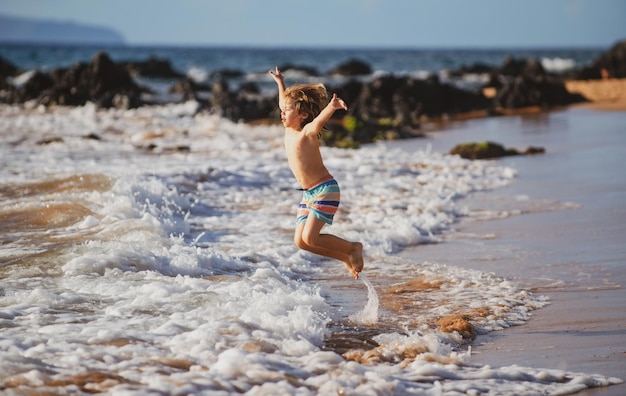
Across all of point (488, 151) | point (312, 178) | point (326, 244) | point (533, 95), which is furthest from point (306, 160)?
point (533, 95)

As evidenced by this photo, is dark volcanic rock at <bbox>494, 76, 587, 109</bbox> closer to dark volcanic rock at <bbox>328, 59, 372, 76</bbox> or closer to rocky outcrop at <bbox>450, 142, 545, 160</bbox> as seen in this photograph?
rocky outcrop at <bbox>450, 142, 545, 160</bbox>

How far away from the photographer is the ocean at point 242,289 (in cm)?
463

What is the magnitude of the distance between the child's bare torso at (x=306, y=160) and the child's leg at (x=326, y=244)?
1.03ft

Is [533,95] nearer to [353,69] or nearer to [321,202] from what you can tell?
[321,202]

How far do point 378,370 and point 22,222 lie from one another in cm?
540

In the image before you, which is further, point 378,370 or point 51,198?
point 51,198

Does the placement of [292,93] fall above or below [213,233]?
above

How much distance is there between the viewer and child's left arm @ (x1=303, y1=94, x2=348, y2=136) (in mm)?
5703

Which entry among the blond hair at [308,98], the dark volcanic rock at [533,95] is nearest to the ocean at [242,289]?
the blond hair at [308,98]

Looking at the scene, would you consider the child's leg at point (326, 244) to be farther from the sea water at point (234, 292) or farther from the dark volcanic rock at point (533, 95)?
the dark volcanic rock at point (533, 95)

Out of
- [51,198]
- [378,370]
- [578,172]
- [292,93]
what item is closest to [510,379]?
[378,370]

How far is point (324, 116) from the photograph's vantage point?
5859 millimetres

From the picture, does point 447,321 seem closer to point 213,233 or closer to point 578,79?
point 213,233

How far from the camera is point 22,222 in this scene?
29.0 ft
